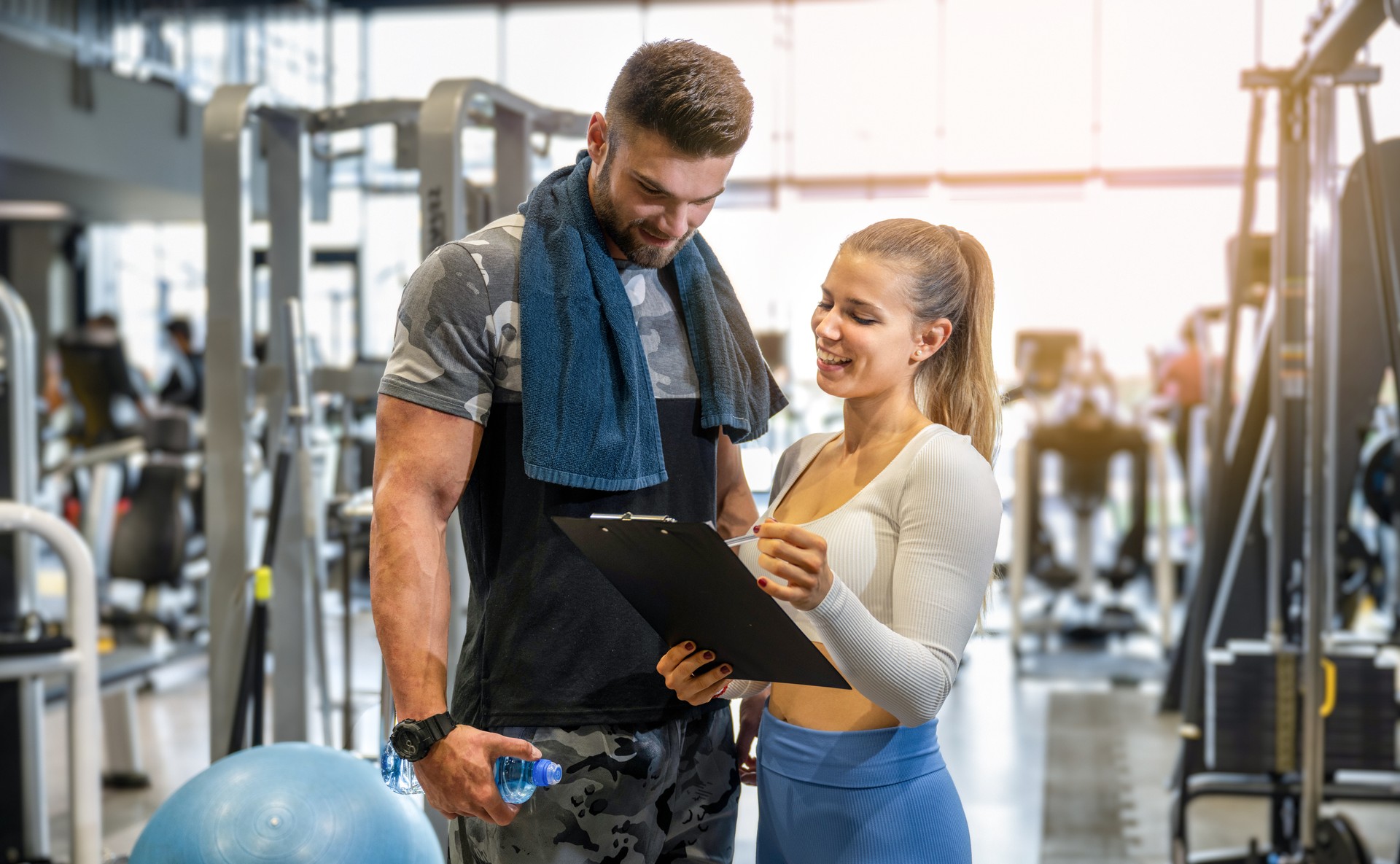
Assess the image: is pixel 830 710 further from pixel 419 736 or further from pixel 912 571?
pixel 419 736

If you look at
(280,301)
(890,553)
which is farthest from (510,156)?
(890,553)

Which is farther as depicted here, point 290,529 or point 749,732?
point 290,529

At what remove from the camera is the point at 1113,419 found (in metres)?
6.53

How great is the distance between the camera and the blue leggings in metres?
1.36

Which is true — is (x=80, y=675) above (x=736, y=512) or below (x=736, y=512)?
below

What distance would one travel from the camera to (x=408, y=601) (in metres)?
1.29

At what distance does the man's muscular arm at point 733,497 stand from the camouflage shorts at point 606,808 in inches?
11.1

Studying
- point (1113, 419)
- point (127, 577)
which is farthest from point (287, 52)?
point (1113, 419)

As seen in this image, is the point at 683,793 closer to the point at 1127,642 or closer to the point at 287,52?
the point at 1127,642

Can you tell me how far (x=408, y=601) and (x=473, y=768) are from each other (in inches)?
7.5

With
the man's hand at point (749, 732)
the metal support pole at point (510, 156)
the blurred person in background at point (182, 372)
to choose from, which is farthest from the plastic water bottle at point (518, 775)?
the blurred person in background at point (182, 372)

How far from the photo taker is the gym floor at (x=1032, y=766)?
374 centimetres

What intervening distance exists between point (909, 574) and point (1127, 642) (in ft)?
19.4

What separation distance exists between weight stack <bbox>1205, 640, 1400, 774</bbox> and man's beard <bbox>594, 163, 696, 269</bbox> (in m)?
2.40
